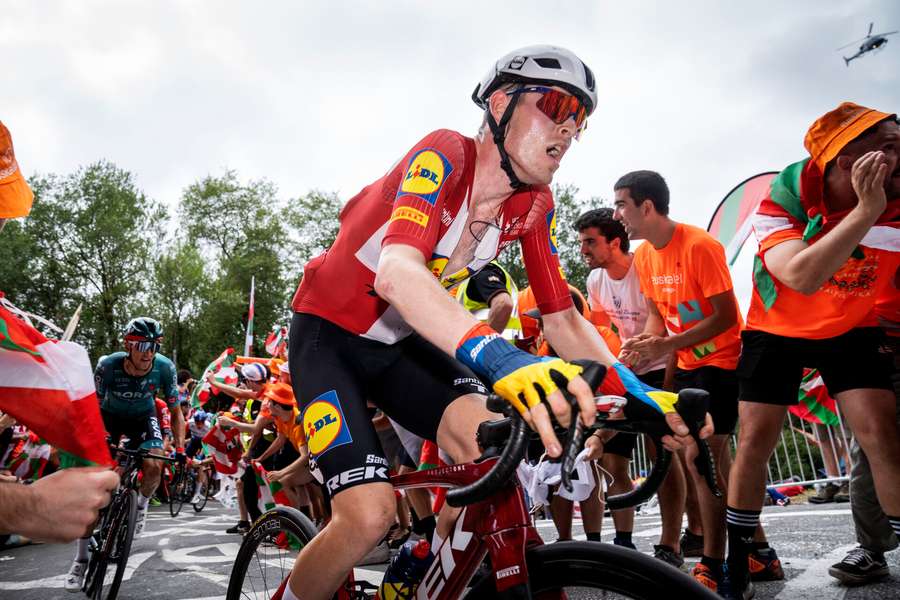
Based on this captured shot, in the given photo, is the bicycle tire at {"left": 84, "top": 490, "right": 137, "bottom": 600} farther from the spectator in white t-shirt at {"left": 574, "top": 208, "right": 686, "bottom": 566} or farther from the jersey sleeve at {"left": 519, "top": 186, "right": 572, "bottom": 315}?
the jersey sleeve at {"left": 519, "top": 186, "right": 572, "bottom": 315}

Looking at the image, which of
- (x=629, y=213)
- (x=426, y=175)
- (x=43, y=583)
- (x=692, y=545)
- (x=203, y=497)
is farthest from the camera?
(x=203, y=497)

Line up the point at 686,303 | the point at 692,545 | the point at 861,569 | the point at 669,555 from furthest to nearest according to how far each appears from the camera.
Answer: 1. the point at 692,545
2. the point at 686,303
3. the point at 669,555
4. the point at 861,569

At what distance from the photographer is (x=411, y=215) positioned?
6.34 feet

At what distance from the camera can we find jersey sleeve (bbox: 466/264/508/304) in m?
5.83

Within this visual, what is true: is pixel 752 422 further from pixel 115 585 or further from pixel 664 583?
pixel 115 585

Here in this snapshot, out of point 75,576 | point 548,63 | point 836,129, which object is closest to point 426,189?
point 548,63

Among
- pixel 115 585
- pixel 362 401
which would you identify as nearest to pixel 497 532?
pixel 362 401

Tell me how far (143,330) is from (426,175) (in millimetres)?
5966

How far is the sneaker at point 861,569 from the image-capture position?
3.30m

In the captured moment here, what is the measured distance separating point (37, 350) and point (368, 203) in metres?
1.40

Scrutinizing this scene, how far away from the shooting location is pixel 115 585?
487 cm

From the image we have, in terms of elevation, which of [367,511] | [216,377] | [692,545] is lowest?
[692,545]

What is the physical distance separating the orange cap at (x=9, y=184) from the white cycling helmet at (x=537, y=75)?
58.9 inches

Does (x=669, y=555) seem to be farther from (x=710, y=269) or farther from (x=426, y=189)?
(x=426, y=189)
